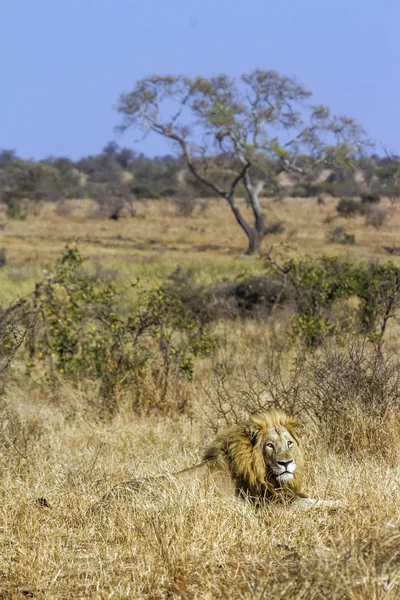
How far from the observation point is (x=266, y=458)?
4969mm

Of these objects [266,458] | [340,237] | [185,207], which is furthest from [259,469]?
[185,207]

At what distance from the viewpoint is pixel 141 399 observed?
28.4 feet

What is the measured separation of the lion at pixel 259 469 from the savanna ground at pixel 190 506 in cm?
15

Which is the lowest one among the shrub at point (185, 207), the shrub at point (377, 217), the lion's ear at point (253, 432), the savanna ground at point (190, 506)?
the savanna ground at point (190, 506)

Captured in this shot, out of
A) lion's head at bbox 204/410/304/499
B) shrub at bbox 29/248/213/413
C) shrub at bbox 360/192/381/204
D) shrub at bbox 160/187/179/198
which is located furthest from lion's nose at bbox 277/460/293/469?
shrub at bbox 160/187/179/198

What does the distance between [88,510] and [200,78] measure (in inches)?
1154

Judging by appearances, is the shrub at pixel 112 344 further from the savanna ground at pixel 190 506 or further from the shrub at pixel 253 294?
the shrub at pixel 253 294

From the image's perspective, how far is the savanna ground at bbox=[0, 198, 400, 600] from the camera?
385cm

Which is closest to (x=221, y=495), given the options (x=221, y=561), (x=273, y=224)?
(x=221, y=561)

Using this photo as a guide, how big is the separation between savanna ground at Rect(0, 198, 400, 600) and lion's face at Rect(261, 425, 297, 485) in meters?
0.19

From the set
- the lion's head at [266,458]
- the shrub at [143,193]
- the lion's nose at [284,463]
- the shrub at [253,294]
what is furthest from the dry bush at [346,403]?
the shrub at [143,193]

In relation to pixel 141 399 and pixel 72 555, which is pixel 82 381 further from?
pixel 72 555

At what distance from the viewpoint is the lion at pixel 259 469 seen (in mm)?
4895

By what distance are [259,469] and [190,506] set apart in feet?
1.77
